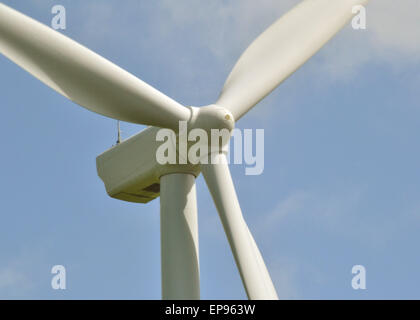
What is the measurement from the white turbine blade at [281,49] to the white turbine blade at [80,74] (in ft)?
3.76

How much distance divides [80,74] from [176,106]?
1349 millimetres

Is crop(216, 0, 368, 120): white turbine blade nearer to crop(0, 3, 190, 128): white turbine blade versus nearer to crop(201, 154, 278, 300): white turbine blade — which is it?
crop(201, 154, 278, 300): white turbine blade

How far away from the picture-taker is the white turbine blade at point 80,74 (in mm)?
10094

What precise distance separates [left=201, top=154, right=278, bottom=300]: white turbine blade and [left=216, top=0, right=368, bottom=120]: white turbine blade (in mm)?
1009

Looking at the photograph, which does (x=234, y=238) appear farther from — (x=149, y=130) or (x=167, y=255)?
(x=149, y=130)

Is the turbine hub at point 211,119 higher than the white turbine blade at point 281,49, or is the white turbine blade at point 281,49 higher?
the white turbine blade at point 281,49

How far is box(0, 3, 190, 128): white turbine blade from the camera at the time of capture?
397 inches

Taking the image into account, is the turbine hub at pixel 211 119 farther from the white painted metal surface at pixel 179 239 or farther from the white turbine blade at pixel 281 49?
the white painted metal surface at pixel 179 239

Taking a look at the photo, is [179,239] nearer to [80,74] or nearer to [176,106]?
[176,106]

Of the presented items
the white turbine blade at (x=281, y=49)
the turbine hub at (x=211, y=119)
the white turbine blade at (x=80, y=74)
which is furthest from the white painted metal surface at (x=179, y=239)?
the white turbine blade at (x=281, y=49)

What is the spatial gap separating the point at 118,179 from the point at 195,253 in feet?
6.34

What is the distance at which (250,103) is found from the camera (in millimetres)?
11633

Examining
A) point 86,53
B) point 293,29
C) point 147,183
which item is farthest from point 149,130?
point 293,29

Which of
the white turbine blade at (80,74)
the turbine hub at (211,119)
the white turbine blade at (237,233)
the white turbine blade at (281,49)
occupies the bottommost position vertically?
the white turbine blade at (237,233)
